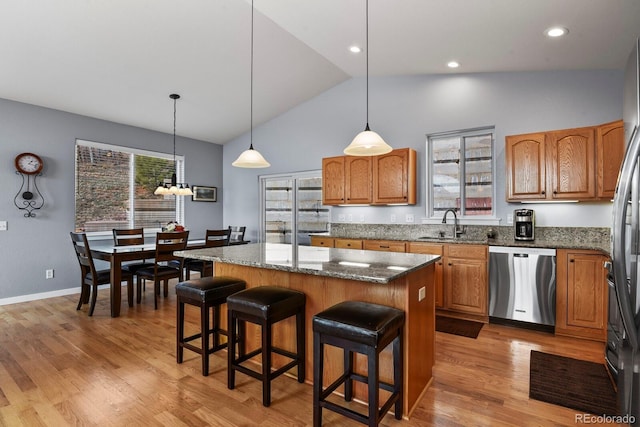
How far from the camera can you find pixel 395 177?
4.55 metres

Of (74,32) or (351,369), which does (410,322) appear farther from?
(74,32)

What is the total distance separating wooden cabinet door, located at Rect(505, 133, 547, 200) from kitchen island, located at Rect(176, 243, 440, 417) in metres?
2.05

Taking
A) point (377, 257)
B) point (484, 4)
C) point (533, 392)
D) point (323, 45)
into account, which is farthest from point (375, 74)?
point (533, 392)

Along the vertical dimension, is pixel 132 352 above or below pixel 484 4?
below

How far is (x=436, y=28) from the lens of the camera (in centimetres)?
313

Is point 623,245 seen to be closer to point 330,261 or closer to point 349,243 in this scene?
point 330,261

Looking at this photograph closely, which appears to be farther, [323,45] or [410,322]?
[323,45]

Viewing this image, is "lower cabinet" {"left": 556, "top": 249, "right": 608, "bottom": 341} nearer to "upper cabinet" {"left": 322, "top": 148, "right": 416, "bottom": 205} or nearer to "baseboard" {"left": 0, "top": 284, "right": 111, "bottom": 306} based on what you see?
"upper cabinet" {"left": 322, "top": 148, "right": 416, "bottom": 205}

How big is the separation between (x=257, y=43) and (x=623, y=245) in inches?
157

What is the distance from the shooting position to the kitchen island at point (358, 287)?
2006 mm

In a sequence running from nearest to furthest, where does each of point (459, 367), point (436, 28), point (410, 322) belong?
point (410, 322), point (459, 367), point (436, 28)

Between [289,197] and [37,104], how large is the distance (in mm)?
3873

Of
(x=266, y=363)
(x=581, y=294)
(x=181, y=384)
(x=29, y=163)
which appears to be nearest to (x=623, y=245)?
(x=266, y=363)

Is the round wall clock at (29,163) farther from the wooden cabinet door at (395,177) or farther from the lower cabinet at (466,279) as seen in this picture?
the lower cabinet at (466,279)
